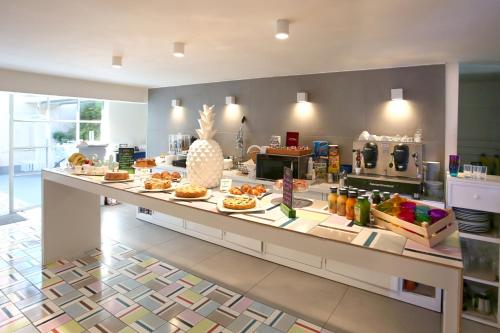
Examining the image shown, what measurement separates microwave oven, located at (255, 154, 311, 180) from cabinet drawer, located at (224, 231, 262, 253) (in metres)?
0.75

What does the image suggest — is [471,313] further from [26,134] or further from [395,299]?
[26,134]

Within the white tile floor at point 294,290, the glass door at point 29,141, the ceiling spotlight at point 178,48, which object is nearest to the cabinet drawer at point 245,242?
the white tile floor at point 294,290

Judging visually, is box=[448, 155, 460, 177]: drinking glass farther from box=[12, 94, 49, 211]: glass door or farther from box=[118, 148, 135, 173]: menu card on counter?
box=[12, 94, 49, 211]: glass door

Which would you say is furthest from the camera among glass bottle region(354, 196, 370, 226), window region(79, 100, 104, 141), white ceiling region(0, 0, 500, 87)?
window region(79, 100, 104, 141)

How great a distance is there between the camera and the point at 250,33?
2350 millimetres

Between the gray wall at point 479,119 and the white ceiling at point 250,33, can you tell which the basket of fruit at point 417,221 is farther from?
the gray wall at point 479,119

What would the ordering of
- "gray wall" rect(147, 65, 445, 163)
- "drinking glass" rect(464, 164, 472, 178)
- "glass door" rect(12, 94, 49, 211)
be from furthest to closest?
"glass door" rect(12, 94, 49, 211) → "gray wall" rect(147, 65, 445, 163) → "drinking glass" rect(464, 164, 472, 178)

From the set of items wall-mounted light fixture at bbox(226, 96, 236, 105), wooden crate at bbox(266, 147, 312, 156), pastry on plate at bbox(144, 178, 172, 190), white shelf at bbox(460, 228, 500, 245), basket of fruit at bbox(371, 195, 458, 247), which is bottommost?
white shelf at bbox(460, 228, 500, 245)

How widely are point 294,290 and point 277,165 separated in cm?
138

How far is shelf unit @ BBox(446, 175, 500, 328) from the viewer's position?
2560 mm

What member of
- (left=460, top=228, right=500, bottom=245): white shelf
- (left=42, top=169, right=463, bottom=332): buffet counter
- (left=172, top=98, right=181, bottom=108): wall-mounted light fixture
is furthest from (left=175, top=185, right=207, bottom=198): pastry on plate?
(left=172, top=98, right=181, bottom=108): wall-mounted light fixture

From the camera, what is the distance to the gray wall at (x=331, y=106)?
10.6 feet

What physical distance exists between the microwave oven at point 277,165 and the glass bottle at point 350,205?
186 centimetres

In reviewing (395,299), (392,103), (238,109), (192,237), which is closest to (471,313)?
(395,299)
